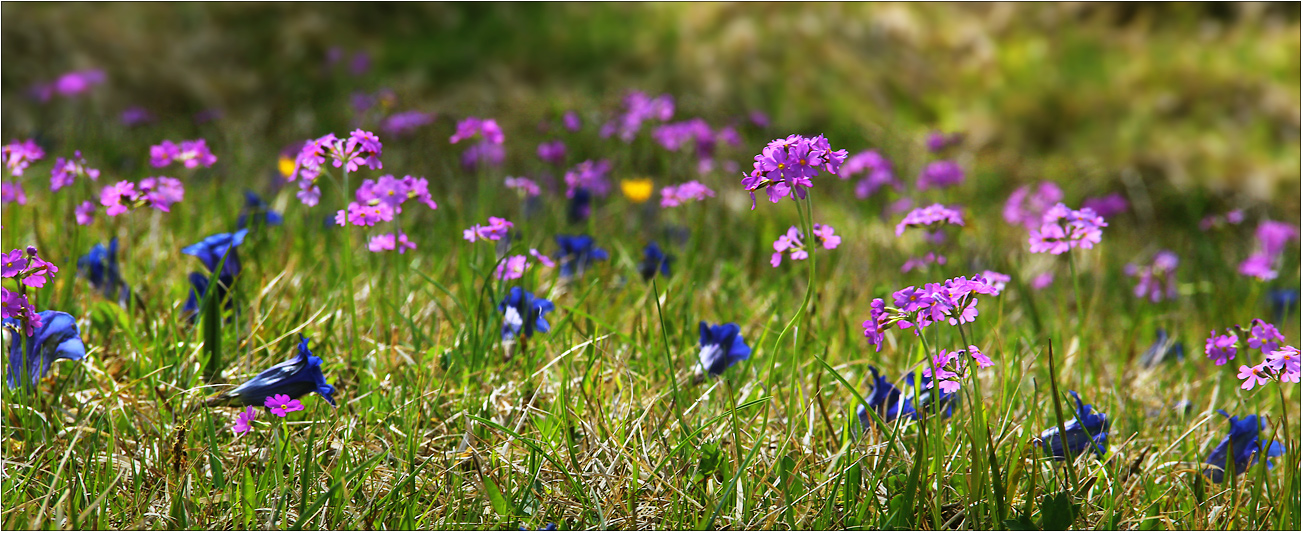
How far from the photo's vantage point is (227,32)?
7.67 meters

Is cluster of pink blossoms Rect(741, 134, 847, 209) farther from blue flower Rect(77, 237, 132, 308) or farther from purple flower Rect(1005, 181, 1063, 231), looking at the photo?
purple flower Rect(1005, 181, 1063, 231)

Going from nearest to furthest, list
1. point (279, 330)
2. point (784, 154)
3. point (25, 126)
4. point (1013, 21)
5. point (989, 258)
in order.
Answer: point (784, 154) → point (279, 330) → point (989, 258) → point (25, 126) → point (1013, 21)

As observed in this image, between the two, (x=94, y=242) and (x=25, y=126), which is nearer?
(x=94, y=242)

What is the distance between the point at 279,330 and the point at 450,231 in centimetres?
114

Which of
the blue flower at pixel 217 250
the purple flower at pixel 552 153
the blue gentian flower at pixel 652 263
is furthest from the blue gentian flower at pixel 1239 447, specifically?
the purple flower at pixel 552 153

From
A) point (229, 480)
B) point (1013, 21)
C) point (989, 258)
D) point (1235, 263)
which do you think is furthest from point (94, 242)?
point (1013, 21)

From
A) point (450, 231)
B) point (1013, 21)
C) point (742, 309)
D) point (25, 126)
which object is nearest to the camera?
point (742, 309)

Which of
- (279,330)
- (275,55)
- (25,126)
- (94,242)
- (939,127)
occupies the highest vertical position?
(275,55)

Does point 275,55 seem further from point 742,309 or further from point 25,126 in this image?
point 742,309

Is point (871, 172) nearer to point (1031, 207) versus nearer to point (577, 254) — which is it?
point (1031, 207)

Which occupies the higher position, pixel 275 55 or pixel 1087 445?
pixel 275 55

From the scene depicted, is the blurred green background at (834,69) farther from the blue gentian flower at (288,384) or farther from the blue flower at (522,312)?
the blue gentian flower at (288,384)

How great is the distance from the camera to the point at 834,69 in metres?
8.01

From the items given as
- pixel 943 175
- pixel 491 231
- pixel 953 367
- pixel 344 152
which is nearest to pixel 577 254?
pixel 491 231
